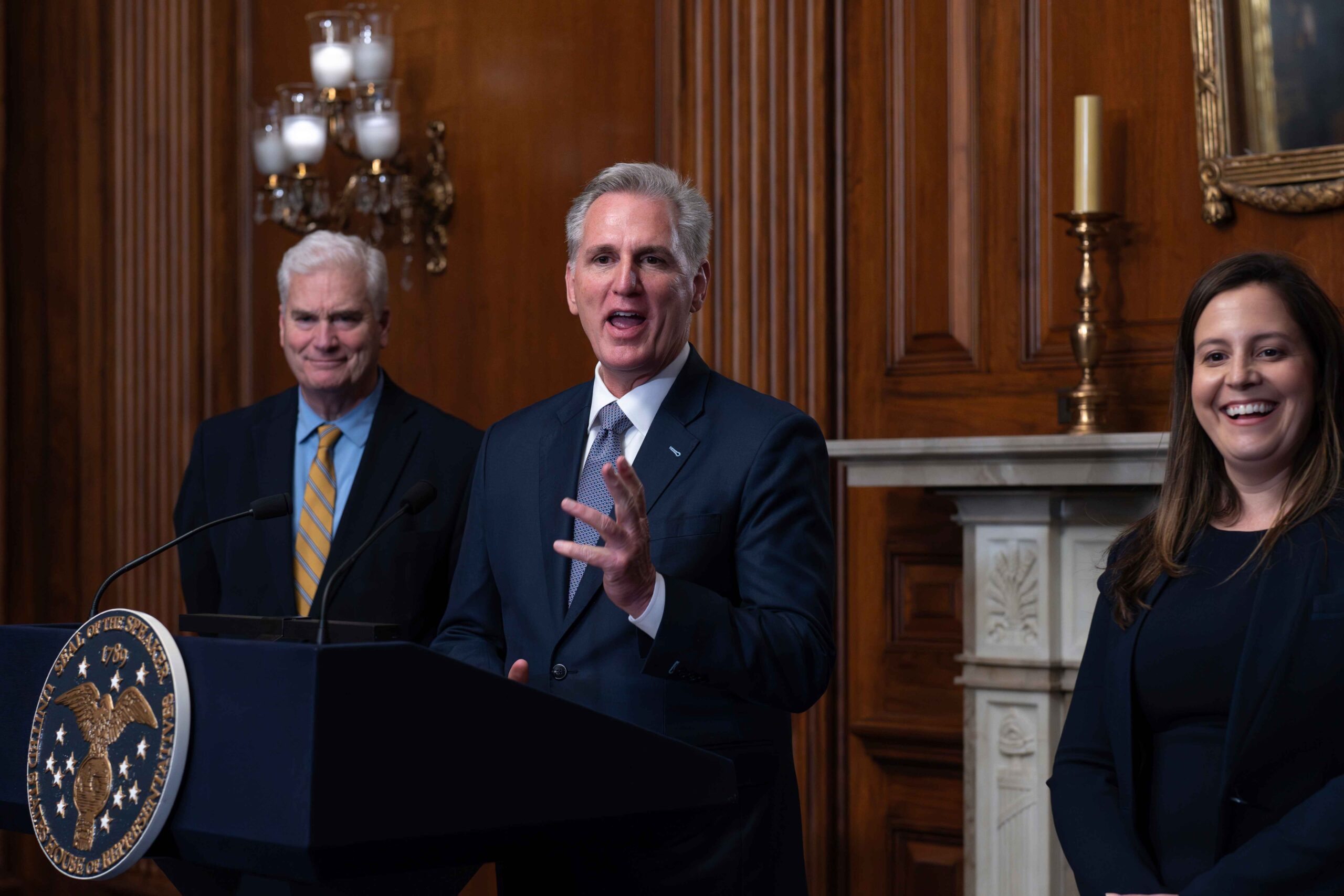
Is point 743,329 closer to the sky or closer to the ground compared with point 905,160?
closer to the ground

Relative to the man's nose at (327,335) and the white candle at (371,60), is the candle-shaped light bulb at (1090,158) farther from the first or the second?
the white candle at (371,60)

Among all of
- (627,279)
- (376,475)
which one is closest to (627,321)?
(627,279)

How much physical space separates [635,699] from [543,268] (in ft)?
9.22

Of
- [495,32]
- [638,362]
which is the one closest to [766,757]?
[638,362]

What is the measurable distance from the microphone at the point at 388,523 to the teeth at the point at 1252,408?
1.06 m

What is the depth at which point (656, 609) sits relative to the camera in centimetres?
160

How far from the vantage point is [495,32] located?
4375 millimetres

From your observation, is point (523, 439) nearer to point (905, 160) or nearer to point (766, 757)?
point (766, 757)

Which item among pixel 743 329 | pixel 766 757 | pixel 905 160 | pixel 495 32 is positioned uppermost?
pixel 495 32

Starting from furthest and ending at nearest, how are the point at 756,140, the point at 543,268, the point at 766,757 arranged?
1. the point at 543,268
2. the point at 756,140
3. the point at 766,757

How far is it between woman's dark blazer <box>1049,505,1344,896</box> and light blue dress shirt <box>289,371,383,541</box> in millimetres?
1637

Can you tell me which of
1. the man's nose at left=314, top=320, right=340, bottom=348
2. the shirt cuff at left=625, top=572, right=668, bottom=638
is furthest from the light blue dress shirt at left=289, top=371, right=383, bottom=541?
the shirt cuff at left=625, top=572, right=668, bottom=638

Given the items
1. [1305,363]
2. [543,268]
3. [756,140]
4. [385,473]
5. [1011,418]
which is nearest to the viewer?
[1305,363]

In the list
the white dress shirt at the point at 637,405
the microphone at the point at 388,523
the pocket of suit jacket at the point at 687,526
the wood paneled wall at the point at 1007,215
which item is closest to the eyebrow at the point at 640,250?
the white dress shirt at the point at 637,405
